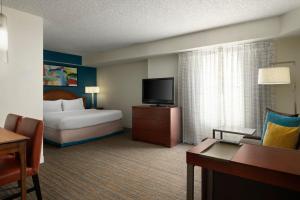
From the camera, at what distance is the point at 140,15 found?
9.44ft

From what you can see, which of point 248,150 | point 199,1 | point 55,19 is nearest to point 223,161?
point 248,150

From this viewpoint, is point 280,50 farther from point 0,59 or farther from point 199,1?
point 0,59

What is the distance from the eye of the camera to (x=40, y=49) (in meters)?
2.94

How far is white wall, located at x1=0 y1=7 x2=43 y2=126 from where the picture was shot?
2596 mm

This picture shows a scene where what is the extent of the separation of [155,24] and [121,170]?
2586 mm

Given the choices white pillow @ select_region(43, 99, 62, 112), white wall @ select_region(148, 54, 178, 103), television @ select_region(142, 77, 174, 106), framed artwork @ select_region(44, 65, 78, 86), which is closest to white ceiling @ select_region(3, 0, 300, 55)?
white wall @ select_region(148, 54, 178, 103)

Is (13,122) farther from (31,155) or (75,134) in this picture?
(75,134)

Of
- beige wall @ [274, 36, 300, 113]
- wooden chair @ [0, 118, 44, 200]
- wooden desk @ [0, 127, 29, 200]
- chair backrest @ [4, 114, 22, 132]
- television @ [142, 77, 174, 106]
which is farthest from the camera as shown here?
television @ [142, 77, 174, 106]

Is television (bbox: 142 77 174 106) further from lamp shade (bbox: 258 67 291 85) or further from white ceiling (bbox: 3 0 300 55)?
lamp shade (bbox: 258 67 291 85)

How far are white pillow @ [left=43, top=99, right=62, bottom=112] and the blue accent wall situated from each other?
614 mm

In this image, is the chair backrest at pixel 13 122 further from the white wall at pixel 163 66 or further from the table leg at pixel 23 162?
the white wall at pixel 163 66

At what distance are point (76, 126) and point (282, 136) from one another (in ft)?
12.1

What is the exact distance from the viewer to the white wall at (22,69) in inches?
102

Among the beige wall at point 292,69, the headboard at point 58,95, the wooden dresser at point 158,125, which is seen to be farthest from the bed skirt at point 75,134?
the beige wall at point 292,69
